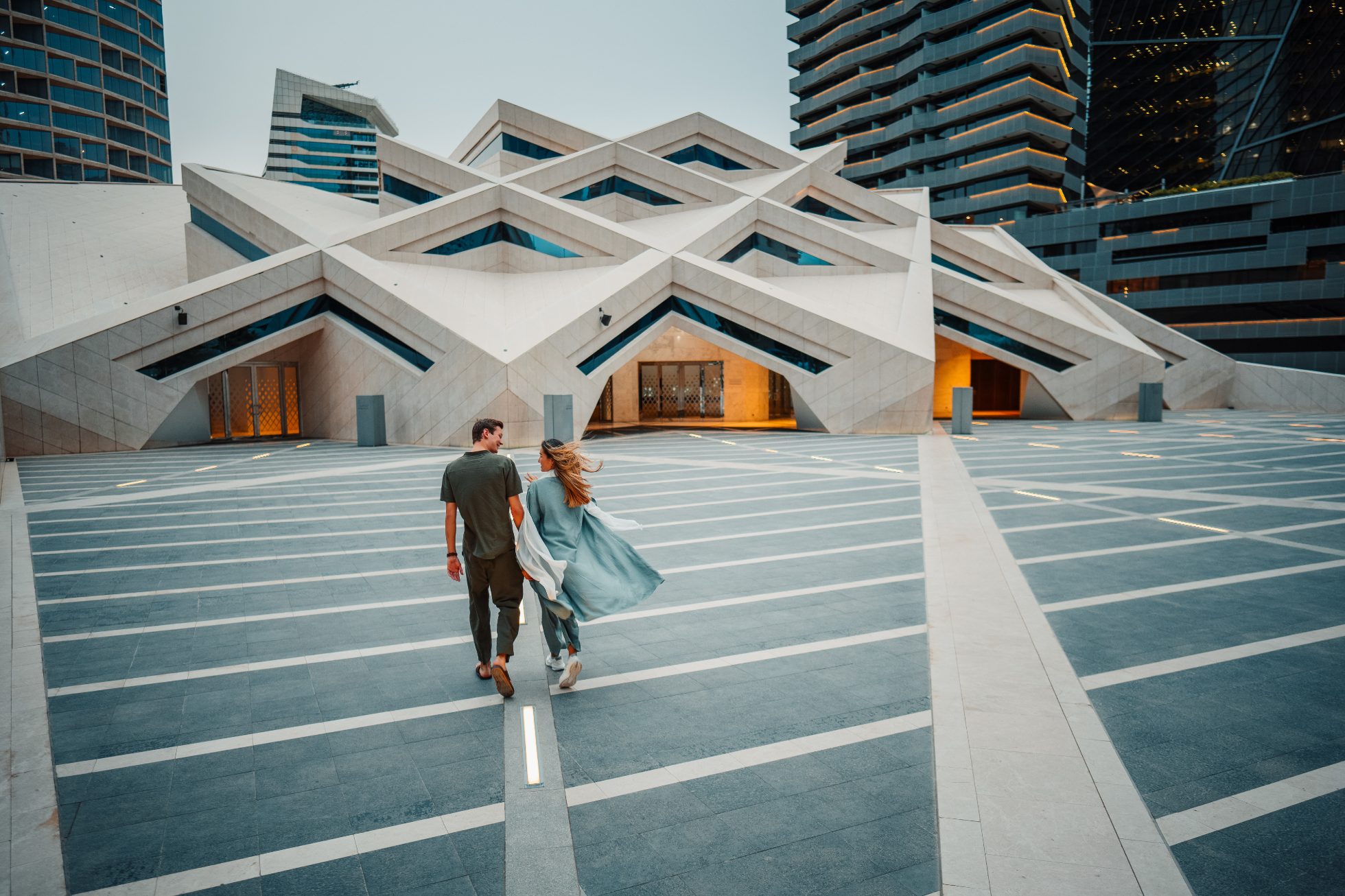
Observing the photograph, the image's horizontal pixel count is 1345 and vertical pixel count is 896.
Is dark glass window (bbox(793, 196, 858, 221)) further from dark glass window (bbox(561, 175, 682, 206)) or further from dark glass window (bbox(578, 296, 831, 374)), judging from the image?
dark glass window (bbox(578, 296, 831, 374))

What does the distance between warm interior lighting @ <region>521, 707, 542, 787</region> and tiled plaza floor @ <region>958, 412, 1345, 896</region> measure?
2.85m

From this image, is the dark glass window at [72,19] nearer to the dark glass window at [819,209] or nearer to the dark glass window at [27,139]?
the dark glass window at [27,139]

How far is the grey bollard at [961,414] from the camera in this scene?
76.5ft

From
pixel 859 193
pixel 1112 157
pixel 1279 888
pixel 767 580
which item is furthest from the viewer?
pixel 1112 157

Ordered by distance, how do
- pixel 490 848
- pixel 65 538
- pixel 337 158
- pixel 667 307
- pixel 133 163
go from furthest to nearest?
pixel 337 158
pixel 133 163
pixel 667 307
pixel 65 538
pixel 490 848

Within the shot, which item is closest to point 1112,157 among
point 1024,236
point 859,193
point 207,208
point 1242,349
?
point 1024,236

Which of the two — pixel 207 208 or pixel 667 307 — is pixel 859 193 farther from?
pixel 207 208

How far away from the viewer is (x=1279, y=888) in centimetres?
294

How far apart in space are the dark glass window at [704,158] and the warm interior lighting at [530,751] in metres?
35.9

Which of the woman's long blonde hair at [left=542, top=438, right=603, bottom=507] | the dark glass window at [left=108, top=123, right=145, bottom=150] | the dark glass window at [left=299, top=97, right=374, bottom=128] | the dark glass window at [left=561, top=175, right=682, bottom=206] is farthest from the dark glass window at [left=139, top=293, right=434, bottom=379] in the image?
the dark glass window at [left=299, top=97, right=374, bottom=128]

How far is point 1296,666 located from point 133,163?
79415 millimetres

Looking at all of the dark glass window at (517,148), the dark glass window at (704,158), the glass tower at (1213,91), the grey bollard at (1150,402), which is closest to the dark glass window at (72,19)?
the dark glass window at (517,148)

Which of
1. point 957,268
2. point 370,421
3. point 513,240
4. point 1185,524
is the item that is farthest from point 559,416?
point 957,268

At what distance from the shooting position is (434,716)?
4625 mm
